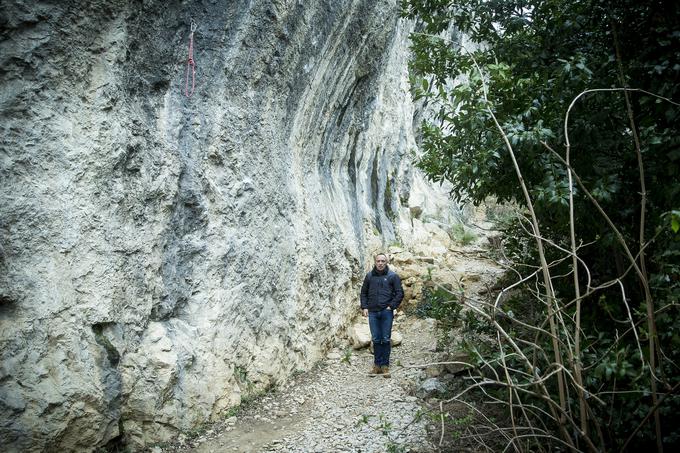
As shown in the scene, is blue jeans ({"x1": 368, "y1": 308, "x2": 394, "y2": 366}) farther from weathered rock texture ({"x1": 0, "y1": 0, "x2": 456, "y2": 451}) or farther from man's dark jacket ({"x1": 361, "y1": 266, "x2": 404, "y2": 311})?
weathered rock texture ({"x1": 0, "y1": 0, "x2": 456, "y2": 451})

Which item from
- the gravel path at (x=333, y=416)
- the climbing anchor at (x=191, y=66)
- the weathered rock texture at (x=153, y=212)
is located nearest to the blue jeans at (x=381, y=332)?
the gravel path at (x=333, y=416)

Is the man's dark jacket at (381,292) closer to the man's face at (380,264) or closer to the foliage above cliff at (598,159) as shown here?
the man's face at (380,264)

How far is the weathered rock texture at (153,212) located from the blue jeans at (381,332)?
3.27 feet

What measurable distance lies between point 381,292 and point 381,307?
23 cm

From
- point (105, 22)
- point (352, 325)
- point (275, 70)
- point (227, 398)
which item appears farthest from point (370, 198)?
point (105, 22)

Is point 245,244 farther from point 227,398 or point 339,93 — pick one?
point 339,93

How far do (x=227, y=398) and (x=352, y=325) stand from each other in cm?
393

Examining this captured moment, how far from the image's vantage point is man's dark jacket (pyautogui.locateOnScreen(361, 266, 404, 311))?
7199 mm

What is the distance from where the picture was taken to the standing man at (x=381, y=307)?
23.5ft

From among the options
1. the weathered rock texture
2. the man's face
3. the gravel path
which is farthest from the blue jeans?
the weathered rock texture

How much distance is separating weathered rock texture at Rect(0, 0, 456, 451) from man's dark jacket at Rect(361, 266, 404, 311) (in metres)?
0.91

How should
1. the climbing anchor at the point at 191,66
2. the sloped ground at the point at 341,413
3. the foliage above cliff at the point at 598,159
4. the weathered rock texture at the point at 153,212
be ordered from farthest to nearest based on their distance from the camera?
the climbing anchor at the point at 191,66 → the sloped ground at the point at 341,413 → the weathered rock texture at the point at 153,212 → the foliage above cliff at the point at 598,159

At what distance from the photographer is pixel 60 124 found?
13.5ft

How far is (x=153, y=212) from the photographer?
486 centimetres
